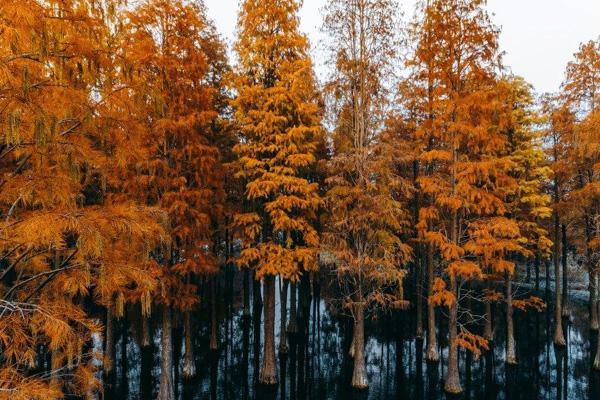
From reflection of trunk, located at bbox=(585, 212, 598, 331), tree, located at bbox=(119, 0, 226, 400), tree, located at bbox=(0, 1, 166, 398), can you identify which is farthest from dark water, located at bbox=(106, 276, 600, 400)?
tree, located at bbox=(0, 1, 166, 398)

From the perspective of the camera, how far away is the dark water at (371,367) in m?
16.9

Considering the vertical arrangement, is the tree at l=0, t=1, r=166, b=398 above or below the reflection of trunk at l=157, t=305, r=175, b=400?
Answer: above

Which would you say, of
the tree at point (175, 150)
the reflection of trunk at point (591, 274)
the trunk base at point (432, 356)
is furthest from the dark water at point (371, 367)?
the tree at point (175, 150)

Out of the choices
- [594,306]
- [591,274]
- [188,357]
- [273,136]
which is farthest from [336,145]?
[594,306]

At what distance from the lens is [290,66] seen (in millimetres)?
17109

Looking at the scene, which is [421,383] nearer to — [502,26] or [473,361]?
[473,361]

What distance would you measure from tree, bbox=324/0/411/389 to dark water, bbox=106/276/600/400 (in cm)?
250

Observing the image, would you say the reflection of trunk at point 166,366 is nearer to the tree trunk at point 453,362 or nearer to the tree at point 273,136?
the tree at point 273,136

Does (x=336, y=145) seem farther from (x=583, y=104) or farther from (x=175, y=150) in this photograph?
(x=583, y=104)

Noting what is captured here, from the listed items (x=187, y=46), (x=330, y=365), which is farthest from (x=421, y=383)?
(x=187, y=46)

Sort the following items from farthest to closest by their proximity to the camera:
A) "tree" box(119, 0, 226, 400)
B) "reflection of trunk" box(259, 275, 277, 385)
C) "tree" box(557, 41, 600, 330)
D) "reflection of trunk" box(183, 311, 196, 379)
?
"tree" box(557, 41, 600, 330), "reflection of trunk" box(183, 311, 196, 379), "reflection of trunk" box(259, 275, 277, 385), "tree" box(119, 0, 226, 400)

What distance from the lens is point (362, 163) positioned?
687 inches

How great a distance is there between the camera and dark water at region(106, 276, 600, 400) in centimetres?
1692

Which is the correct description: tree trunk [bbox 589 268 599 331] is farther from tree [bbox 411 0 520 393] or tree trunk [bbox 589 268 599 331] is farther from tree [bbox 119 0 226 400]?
tree [bbox 119 0 226 400]
